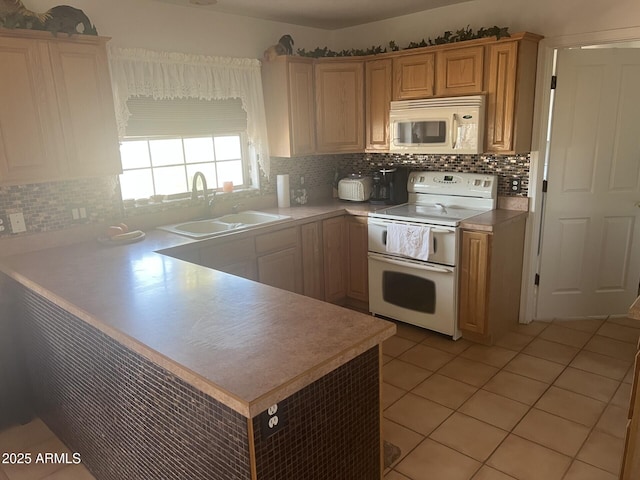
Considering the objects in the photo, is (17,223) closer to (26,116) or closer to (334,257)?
(26,116)

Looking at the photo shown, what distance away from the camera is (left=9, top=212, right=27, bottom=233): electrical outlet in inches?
107

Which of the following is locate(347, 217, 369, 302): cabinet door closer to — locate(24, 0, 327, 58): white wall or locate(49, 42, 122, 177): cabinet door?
locate(24, 0, 327, 58): white wall

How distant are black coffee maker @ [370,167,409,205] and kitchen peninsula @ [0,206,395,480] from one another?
6.93ft

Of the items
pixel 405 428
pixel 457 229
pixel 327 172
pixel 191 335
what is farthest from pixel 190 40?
pixel 405 428

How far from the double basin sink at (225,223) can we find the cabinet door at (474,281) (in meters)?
1.33

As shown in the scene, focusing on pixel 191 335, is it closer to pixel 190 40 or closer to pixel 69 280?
pixel 69 280

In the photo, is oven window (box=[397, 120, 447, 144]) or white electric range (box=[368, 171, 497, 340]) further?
oven window (box=[397, 120, 447, 144])

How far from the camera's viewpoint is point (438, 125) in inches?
137

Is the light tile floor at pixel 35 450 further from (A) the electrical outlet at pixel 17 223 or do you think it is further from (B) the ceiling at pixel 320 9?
(B) the ceiling at pixel 320 9

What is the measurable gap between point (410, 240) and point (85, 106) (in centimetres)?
225

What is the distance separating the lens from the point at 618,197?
356 centimetres

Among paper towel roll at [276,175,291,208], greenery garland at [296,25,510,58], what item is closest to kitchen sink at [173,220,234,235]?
paper towel roll at [276,175,291,208]

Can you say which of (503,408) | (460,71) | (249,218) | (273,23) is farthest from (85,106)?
(503,408)

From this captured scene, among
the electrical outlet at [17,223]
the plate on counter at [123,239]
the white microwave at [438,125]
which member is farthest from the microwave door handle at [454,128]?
the electrical outlet at [17,223]
